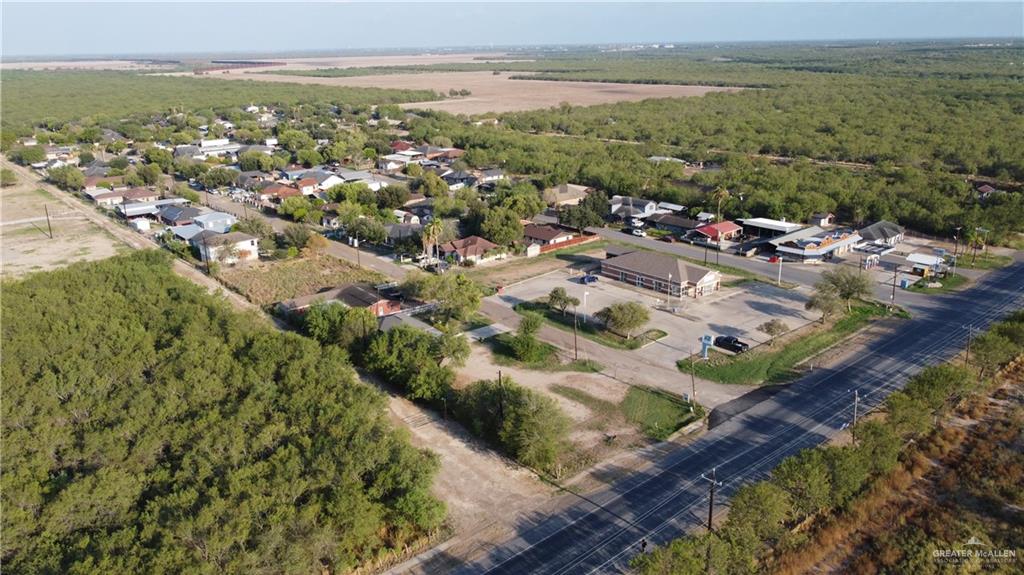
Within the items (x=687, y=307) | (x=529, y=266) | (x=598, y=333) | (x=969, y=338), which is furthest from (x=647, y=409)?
(x=529, y=266)

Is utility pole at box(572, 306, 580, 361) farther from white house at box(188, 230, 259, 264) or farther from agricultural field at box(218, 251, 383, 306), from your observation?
white house at box(188, 230, 259, 264)

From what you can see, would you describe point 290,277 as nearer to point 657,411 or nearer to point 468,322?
point 468,322

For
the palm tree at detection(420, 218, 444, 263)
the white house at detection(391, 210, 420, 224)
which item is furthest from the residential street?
the white house at detection(391, 210, 420, 224)

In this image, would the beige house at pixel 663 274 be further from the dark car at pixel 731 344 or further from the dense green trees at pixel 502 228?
the dense green trees at pixel 502 228

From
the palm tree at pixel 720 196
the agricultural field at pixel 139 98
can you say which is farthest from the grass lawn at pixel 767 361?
the agricultural field at pixel 139 98

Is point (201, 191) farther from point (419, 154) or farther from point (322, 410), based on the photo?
point (322, 410)

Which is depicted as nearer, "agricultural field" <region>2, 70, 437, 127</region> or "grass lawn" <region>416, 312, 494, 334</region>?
"grass lawn" <region>416, 312, 494, 334</region>

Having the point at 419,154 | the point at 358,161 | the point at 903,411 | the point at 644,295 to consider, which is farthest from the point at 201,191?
the point at 903,411
